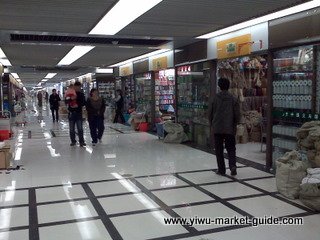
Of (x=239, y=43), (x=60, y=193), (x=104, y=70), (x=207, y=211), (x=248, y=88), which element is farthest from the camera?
(x=104, y=70)

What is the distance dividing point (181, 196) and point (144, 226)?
1.01m

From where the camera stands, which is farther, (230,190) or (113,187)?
(113,187)

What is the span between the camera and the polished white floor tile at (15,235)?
124 inches

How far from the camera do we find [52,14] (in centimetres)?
528

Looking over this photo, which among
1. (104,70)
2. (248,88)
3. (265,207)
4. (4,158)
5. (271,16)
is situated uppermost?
(104,70)

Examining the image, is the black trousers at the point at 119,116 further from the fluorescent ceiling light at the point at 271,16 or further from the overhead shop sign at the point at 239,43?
the fluorescent ceiling light at the point at 271,16

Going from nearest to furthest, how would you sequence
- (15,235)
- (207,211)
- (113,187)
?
(15,235) → (207,211) → (113,187)

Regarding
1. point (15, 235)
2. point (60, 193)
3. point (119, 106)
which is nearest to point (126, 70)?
point (119, 106)

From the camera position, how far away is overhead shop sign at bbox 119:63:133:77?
44.7 feet

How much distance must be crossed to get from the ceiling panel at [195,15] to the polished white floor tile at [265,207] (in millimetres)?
2557

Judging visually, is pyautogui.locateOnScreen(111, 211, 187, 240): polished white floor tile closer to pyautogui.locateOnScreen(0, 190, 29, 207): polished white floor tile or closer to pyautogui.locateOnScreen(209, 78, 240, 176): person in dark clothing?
pyautogui.locateOnScreen(0, 190, 29, 207): polished white floor tile

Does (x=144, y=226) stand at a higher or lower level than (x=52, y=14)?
lower

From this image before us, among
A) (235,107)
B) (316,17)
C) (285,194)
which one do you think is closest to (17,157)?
(235,107)

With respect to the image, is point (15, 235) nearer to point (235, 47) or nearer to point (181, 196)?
point (181, 196)
